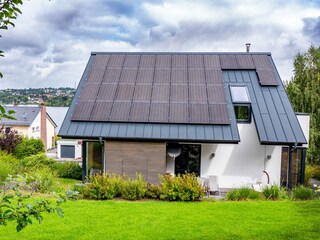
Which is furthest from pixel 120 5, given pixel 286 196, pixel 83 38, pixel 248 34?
pixel 248 34

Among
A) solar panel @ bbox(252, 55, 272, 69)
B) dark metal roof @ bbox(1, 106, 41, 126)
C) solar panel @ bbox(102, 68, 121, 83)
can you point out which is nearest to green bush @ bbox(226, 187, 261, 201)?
solar panel @ bbox(252, 55, 272, 69)

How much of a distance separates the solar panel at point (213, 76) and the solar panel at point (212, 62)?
403mm

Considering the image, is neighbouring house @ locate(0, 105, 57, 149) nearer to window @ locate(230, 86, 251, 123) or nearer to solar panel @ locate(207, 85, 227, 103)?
solar panel @ locate(207, 85, 227, 103)

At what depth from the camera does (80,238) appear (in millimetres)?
6480

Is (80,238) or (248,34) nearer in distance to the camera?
(80,238)

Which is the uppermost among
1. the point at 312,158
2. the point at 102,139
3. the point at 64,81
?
the point at 64,81

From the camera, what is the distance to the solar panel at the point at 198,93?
43.4 feet

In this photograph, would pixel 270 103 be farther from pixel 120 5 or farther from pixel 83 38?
pixel 83 38

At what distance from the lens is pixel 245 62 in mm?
15477

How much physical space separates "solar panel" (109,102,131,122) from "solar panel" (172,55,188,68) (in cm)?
387

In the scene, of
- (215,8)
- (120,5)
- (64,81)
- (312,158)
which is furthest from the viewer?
(64,81)

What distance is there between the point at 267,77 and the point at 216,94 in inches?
122

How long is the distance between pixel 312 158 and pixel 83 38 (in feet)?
64.8

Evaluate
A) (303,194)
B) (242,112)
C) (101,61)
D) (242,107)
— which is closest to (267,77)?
(242,107)
